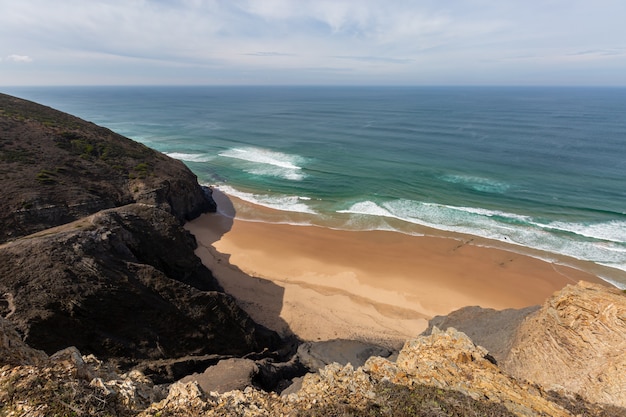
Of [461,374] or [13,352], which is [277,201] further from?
[13,352]

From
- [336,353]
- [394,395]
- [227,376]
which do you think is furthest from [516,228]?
[227,376]

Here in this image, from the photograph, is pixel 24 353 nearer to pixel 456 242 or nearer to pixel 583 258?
pixel 456 242

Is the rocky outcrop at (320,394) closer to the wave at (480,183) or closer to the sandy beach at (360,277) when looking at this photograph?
the sandy beach at (360,277)

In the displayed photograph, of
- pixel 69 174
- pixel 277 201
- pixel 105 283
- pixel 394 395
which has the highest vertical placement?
pixel 69 174

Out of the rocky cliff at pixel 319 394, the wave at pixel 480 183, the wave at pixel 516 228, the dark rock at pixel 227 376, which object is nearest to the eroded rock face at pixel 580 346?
the rocky cliff at pixel 319 394

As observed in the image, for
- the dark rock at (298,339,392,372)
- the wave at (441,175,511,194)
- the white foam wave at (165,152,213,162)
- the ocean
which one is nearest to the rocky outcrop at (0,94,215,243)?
the ocean
